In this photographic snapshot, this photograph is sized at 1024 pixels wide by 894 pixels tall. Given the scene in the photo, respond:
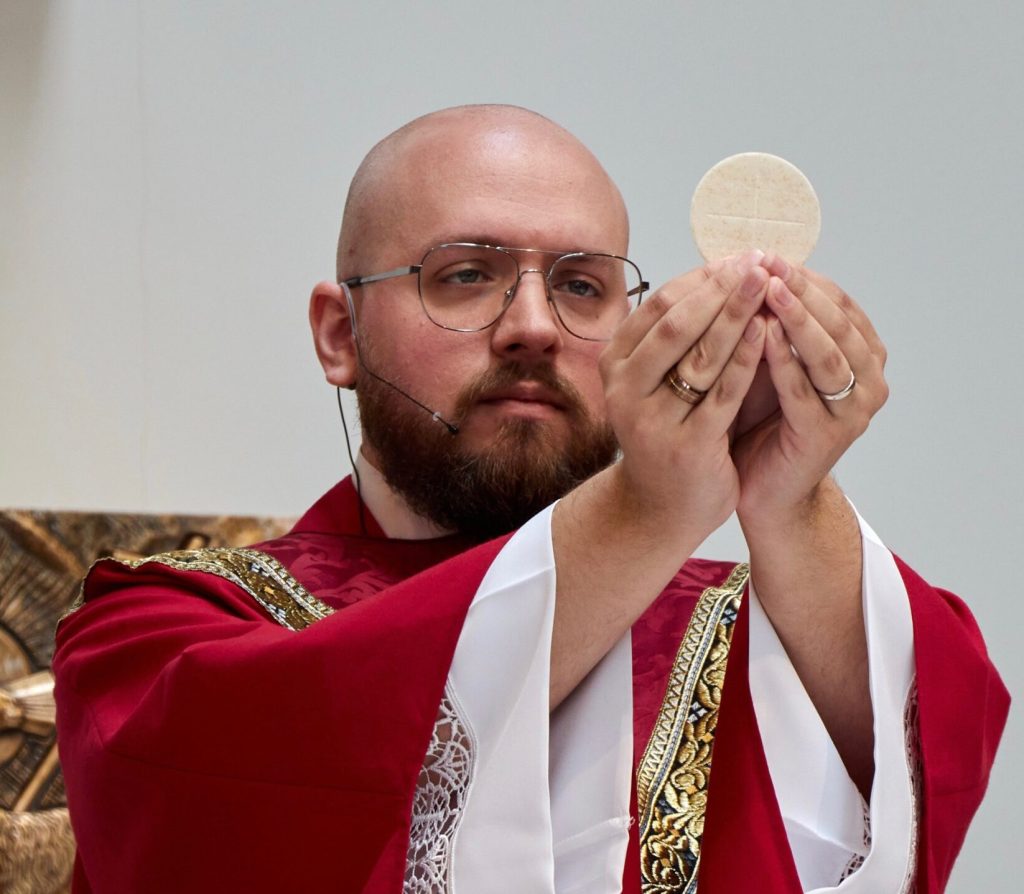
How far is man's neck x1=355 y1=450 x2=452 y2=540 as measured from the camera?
2.09 metres

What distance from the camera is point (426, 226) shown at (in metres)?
2.04

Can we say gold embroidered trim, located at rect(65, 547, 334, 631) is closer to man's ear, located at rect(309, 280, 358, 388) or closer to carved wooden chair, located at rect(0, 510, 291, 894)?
man's ear, located at rect(309, 280, 358, 388)

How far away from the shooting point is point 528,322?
6.23 feet

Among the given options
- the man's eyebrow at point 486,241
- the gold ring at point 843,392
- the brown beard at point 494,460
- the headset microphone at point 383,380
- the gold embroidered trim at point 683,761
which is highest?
the man's eyebrow at point 486,241

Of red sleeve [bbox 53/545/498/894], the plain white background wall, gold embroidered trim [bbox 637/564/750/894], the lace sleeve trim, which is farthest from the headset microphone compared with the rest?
the plain white background wall

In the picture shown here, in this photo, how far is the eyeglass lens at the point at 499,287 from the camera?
1954 mm

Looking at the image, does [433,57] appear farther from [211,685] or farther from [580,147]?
[211,685]

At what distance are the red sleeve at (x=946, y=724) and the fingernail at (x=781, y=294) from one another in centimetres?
45

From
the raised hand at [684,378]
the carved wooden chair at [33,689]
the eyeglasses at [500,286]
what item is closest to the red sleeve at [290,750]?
the raised hand at [684,378]

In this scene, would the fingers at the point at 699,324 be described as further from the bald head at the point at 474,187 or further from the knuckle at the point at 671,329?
the bald head at the point at 474,187

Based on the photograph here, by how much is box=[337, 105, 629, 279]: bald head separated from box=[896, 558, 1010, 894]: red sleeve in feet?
2.55

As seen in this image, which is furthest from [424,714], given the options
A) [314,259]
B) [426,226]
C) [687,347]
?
[314,259]

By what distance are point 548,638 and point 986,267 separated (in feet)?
7.31

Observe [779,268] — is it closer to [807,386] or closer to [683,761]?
[807,386]
